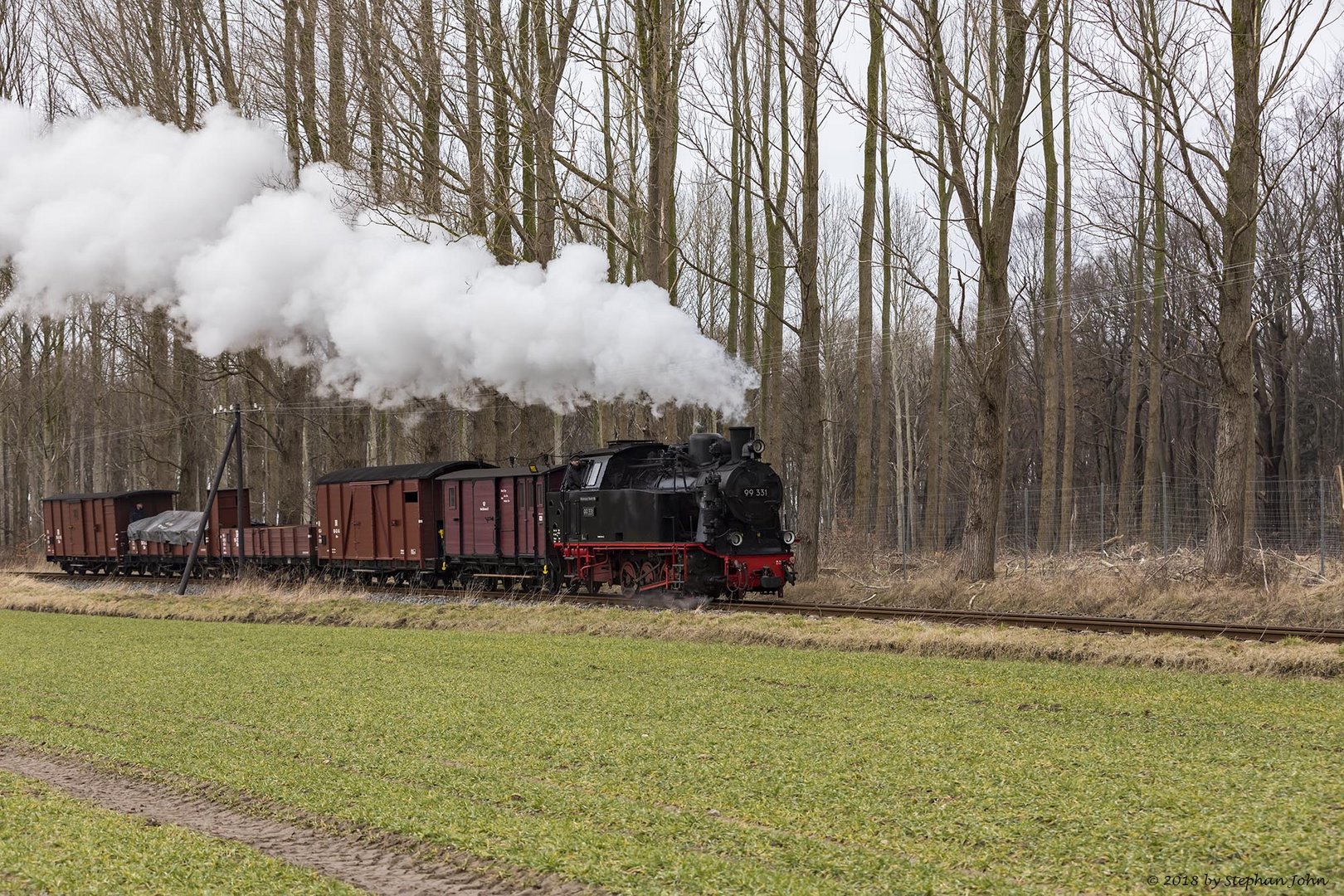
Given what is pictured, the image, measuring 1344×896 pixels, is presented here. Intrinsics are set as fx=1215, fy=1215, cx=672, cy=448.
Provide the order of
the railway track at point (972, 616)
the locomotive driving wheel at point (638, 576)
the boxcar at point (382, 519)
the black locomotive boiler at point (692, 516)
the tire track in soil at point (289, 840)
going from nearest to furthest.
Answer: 1. the tire track in soil at point (289, 840)
2. the railway track at point (972, 616)
3. the black locomotive boiler at point (692, 516)
4. the locomotive driving wheel at point (638, 576)
5. the boxcar at point (382, 519)

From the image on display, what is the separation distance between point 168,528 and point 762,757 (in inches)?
1194

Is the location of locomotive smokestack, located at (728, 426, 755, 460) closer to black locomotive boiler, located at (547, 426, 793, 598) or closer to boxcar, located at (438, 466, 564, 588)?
black locomotive boiler, located at (547, 426, 793, 598)

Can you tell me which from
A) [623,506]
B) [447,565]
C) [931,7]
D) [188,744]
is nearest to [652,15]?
[931,7]

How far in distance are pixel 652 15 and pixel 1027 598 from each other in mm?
13147

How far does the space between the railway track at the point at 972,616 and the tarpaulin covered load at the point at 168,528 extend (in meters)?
11.7

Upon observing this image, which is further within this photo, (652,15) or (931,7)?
(652,15)

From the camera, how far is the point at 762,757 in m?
8.66

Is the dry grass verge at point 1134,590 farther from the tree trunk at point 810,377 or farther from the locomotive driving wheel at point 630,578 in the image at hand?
the locomotive driving wheel at point 630,578

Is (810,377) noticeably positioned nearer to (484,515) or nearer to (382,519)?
(484,515)

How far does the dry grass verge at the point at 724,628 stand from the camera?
502 inches

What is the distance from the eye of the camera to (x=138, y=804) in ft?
26.6

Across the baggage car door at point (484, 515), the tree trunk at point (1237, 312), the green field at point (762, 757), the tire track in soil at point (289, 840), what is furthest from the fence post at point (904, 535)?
the tire track in soil at point (289, 840)

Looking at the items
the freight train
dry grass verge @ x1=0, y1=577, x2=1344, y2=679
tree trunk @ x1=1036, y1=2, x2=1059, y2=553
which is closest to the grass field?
dry grass verge @ x1=0, y1=577, x2=1344, y2=679

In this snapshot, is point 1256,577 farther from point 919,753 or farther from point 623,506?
point 919,753
